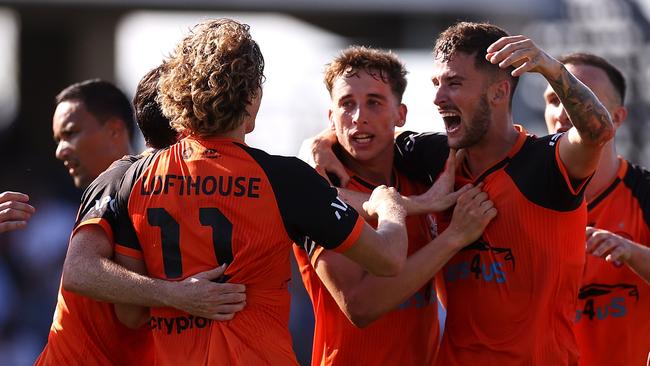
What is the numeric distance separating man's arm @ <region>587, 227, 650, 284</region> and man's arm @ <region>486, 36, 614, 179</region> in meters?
0.51

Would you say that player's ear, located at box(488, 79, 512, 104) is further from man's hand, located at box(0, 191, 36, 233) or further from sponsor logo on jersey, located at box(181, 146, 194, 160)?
man's hand, located at box(0, 191, 36, 233)

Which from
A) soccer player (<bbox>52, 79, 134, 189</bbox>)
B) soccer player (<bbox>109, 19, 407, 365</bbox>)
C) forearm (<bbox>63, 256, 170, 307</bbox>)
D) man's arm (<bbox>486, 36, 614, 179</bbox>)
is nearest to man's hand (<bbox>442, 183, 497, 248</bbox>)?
man's arm (<bbox>486, 36, 614, 179</bbox>)

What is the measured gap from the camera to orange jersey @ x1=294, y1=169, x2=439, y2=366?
610 centimetres

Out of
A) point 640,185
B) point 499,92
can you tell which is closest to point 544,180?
point 499,92

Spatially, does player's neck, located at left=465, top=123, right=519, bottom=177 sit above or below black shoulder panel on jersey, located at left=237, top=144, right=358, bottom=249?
above

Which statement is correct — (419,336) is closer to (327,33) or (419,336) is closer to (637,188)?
(637,188)

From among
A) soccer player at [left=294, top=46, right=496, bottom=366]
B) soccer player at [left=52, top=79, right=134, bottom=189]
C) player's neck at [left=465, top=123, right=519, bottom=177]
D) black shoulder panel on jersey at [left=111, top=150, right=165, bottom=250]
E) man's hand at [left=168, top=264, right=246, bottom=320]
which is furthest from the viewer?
soccer player at [left=52, top=79, right=134, bottom=189]

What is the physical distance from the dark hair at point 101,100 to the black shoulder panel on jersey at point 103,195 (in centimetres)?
159

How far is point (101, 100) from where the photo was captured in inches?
286

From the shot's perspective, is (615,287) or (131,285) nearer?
(131,285)

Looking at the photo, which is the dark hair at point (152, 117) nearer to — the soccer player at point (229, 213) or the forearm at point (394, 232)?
the soccer player at point (229, 213)

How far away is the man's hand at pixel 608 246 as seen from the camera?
19.4 ft

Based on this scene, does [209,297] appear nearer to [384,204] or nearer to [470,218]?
[384,204]

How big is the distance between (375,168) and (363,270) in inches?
29.1
